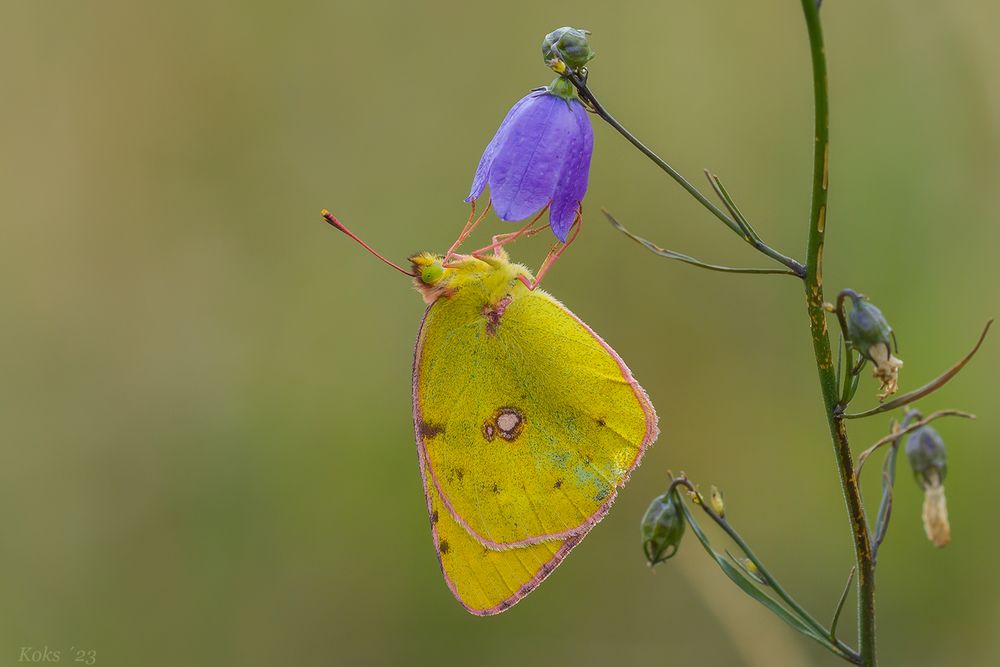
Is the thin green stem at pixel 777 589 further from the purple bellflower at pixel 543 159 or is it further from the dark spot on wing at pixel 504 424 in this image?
the purple bellflower at pixel 543 159

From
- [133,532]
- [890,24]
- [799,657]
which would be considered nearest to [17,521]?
[133,532]

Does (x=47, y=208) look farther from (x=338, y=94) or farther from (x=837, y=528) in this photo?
(x=837, y=528)

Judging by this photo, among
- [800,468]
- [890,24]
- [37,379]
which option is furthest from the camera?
[37,379]

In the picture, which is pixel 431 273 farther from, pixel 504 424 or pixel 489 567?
pixel 489 567

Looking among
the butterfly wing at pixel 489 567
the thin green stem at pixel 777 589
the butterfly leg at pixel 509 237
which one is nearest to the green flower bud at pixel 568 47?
the butterfly leg at pixel 509 237

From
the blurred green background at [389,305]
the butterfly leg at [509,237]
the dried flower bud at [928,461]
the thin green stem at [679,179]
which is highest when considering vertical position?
the thin green stem at [679,179]

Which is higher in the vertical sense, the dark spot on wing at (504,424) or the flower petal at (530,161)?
the flower petal at (530,161)
